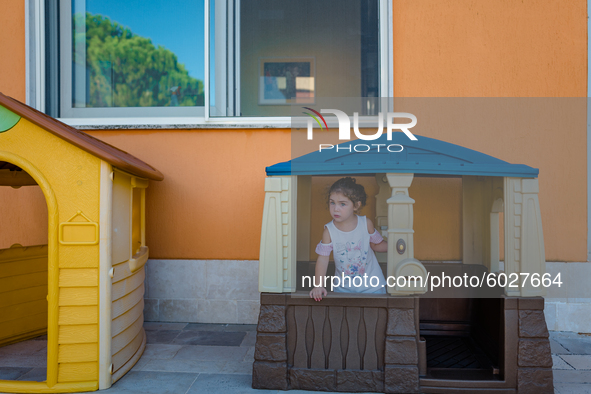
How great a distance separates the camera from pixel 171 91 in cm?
449

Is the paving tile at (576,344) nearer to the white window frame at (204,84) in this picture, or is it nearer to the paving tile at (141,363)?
the white window frame at (204,84)

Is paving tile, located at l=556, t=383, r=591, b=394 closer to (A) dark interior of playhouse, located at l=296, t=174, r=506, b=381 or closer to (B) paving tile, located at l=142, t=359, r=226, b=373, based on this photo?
(A) dark interior of playhouse, located at l=296, t=174, r=506, b=381

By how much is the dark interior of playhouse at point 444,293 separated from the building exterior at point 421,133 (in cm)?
2

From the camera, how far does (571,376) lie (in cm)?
288

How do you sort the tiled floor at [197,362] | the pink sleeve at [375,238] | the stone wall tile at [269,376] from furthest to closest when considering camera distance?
the pink sleeve at [375,238], the tiled floor at [197,362], the stone wall tile at [269,376]

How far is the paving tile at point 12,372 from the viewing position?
9.16ft

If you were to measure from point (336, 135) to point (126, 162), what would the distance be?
2292 millimetres

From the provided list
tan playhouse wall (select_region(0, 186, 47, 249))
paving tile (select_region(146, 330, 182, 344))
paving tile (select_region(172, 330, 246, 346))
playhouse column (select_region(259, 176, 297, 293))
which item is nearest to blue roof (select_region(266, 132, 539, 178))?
playhouse column (select_region(259, 176, 297, 293))

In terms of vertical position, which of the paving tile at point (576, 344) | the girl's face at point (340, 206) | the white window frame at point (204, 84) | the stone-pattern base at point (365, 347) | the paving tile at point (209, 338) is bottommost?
the paving tile at point (576, 344)

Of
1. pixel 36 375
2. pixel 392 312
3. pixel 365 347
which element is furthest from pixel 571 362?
pixel 36 375

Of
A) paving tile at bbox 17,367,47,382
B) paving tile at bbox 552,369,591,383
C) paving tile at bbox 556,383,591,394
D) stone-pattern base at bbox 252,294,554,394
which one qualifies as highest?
stone-pattern base at bbox 252,294,554,394

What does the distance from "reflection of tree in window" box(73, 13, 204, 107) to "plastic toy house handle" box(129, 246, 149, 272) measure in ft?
6.41

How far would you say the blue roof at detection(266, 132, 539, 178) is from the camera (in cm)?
253

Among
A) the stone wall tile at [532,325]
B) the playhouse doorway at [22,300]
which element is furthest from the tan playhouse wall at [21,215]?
the stone wall tile at [532,325]
